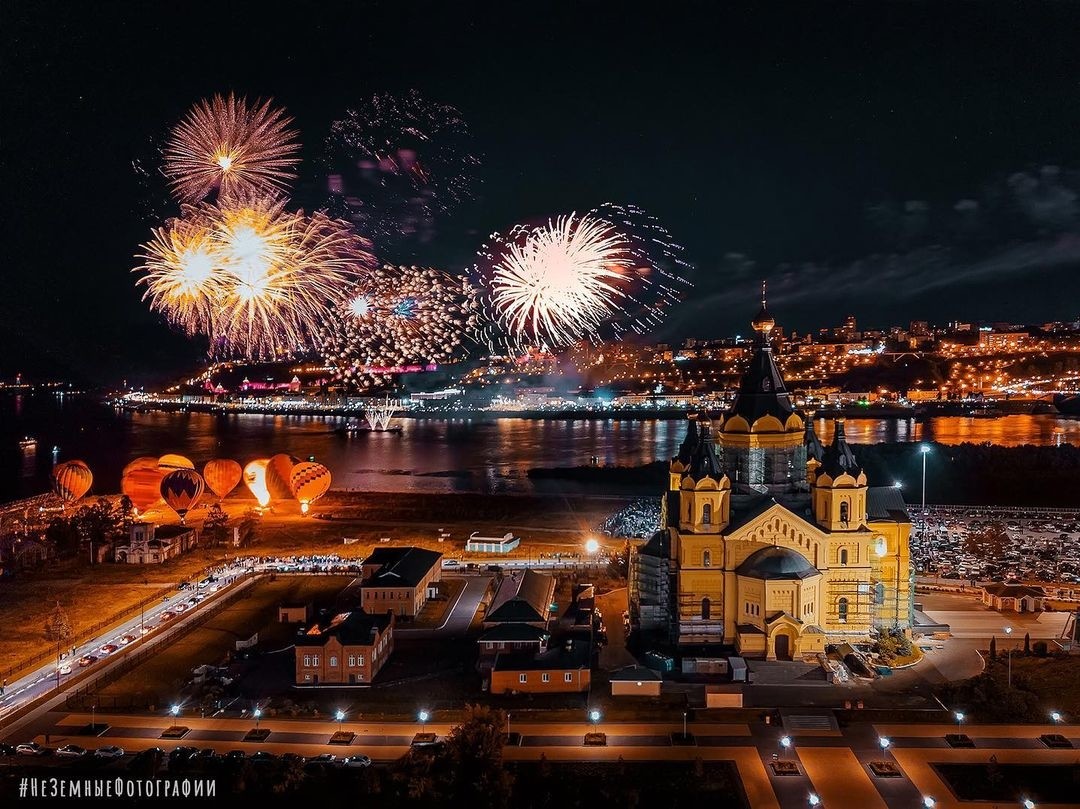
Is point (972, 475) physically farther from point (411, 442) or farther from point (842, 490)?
point (411, 442)

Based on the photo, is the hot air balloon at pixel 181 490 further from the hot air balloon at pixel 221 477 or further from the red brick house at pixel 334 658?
the red brick house at pixel 334 658

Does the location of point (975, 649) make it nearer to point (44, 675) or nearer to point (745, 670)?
point (745, 670)

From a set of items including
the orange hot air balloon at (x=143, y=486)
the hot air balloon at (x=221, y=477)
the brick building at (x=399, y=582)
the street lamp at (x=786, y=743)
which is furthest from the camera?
the hot air balloon at (x=221, y=477)

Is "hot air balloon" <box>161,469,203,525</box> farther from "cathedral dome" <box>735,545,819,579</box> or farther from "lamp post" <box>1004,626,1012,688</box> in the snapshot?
"lamp post" <box>1004,626,1012,688</box>

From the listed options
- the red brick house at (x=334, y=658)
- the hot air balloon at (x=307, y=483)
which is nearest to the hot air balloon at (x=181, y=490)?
the hot air balloon at (x=307, y=483)

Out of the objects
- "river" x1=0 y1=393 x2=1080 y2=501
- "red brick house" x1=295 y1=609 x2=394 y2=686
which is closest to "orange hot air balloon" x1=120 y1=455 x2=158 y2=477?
"river" x1=0 y1=393 x2=1080 y2=501

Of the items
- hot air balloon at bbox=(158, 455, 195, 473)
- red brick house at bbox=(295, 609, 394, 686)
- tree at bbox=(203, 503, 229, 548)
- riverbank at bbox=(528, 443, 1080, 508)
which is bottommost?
red brick house at bbox=(295, 609, 394, 686)
